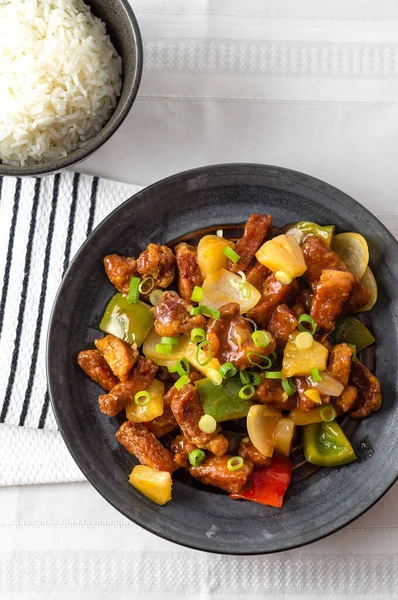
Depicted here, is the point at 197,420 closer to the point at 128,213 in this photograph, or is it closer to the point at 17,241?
the point at 128,213

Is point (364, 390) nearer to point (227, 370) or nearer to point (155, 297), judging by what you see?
point (227, 370)

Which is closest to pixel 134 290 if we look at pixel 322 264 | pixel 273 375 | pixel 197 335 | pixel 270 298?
pixel 197 335

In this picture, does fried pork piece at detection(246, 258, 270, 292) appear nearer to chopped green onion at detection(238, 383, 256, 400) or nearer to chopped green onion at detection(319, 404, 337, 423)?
chopped green onion at detection(238, 383, 256, 400)

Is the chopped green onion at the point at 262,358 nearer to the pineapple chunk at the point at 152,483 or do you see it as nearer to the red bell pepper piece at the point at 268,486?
the red bell pepper piece at the point at 268,486

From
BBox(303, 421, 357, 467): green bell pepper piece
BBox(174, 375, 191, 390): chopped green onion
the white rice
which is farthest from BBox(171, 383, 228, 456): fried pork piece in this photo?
the white rice

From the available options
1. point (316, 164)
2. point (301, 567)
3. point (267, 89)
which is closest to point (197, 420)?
point (301, 567)

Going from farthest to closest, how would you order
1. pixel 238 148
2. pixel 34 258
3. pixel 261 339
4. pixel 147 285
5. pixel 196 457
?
pixel 238 148 < pixel 34 258 < pixel 147 285 < pixel 196 457 < pixel 261 339

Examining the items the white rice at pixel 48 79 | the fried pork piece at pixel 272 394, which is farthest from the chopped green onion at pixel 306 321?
the white rice at pixel 48 79
